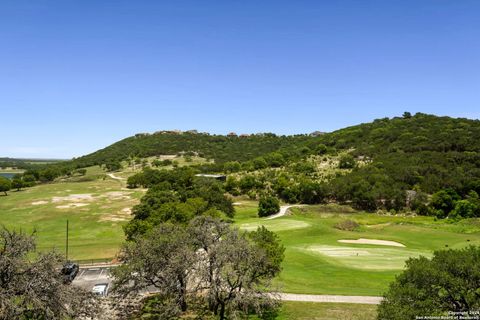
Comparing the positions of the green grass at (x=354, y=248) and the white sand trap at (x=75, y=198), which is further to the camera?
the white sand trap at (x=75, y=198)

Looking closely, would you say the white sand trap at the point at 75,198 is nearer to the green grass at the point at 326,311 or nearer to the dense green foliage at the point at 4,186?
the dense green foliage at the point at 4,186

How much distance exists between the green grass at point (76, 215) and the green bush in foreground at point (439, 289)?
4122 centimetres

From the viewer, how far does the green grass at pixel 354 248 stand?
35312 mm

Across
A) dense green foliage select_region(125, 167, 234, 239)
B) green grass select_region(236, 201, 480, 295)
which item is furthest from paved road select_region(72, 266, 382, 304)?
dense green foliage select_region(125, 167, 234, 239)

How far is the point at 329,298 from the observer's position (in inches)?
1204

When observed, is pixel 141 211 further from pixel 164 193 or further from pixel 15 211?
pixel 15 211

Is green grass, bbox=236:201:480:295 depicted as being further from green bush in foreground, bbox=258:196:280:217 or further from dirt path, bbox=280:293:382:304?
green bush in foreground, bbox=258:196:280:217

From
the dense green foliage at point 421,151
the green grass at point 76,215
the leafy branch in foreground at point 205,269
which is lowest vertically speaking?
the green grass at point 76,215

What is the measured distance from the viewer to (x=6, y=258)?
19094 millimetres

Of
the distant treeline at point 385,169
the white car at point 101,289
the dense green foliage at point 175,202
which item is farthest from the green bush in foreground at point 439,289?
the distant treeline at point 385,169

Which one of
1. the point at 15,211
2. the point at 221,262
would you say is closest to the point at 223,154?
the point at 15,211

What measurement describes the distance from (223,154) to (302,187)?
9984 centimetres

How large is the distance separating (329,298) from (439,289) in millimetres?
12584

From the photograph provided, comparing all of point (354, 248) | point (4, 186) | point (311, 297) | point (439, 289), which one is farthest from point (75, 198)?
point (439, 289)
